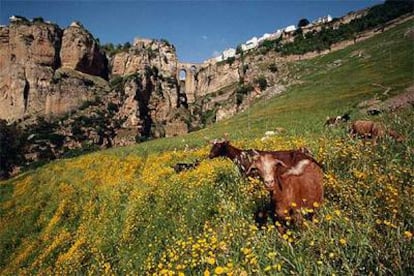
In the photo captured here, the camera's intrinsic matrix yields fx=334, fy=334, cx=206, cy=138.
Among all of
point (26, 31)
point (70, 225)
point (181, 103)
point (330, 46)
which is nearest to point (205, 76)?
point (181, 103)

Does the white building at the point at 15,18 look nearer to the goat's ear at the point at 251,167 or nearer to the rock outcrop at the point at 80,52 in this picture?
the rock outcrop at the point at 80,52

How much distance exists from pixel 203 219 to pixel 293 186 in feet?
12.6

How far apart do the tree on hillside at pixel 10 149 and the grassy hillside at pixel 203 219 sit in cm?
8191

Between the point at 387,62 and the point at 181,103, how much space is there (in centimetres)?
12658

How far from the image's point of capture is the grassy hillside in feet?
14.7

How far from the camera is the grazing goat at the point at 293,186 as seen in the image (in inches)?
253

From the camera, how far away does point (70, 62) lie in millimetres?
152000

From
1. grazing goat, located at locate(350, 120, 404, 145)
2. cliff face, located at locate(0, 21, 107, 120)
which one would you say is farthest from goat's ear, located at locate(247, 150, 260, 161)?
cliff face, located at locate(0, 21, 107, 120)

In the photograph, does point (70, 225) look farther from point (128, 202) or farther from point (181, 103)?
point (181, 103)

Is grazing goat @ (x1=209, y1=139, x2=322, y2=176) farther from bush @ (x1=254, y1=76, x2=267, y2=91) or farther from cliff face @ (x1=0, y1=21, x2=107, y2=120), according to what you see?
cliff face @ (x1=0, y1=21, x2=107, y2=120)

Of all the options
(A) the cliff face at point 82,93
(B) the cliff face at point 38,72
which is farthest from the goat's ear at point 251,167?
(B) the cliff face at point 38,72

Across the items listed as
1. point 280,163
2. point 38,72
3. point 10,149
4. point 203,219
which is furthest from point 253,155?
point 38,72

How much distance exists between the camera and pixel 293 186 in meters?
6.50

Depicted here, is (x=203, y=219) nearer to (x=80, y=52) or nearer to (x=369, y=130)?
(x=369, y=130)
